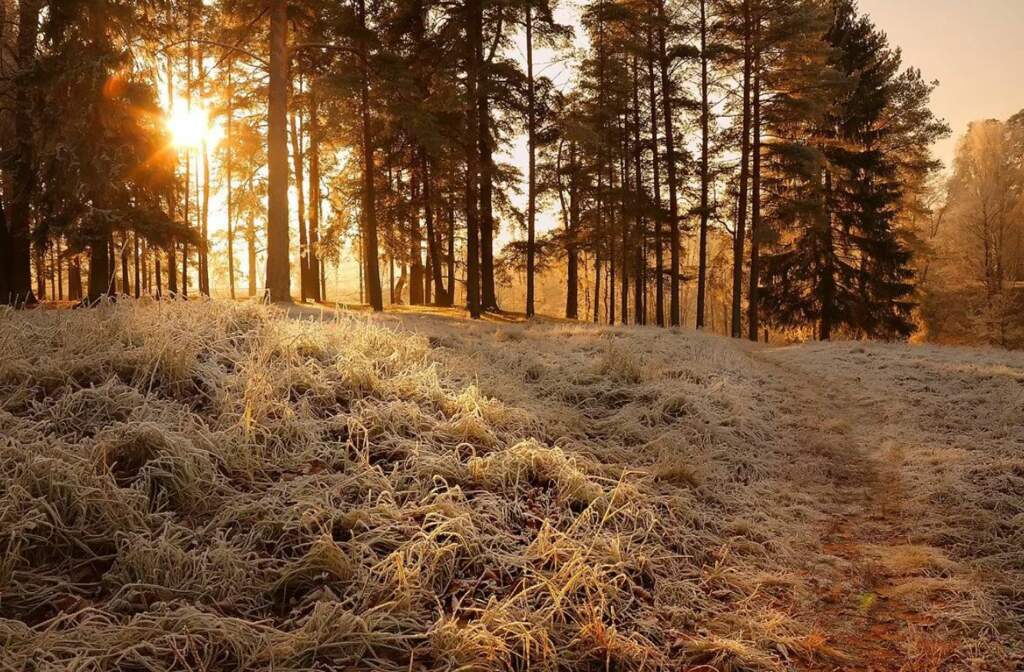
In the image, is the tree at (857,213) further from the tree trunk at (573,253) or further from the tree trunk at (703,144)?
the tree trunk at (573,253)

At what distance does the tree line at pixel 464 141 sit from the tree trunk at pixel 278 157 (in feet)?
0.18

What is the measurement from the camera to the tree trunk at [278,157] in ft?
41.7

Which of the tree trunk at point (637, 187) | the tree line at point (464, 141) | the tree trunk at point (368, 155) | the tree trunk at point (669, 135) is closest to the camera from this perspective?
the tree line at point (464, 141)

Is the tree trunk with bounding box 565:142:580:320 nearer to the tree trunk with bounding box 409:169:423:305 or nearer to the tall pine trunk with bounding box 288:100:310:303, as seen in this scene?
the tree trunk with bounding box 409:169:423:305

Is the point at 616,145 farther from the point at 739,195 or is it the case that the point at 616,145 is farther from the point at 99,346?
the point at 99,346

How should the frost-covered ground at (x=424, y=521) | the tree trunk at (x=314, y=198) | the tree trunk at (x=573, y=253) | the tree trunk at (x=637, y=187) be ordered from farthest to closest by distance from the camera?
the tree trunk at (x=573, y=253) → the tree trunk at (x=637, y=187) → the tree trunk at (x=314, y=198) → the frost-covered ground at (x=424, y=521)

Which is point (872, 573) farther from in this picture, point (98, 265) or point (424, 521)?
point (98, 265)

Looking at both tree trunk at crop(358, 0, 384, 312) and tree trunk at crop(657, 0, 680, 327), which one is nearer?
tree trunk at crop(358, 0, 384, 312)

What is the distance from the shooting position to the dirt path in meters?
2.53

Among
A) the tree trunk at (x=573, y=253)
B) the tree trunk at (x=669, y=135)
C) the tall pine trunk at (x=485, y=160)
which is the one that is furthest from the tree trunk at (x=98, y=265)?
the tree trunk at (x=669, y=135)

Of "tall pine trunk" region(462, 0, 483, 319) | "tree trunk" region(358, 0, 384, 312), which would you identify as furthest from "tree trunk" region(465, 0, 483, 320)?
"tree trunk" region(358, 0, 384, 312)

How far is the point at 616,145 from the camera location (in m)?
21.9

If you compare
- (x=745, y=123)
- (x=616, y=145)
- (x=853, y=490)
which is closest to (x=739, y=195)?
(x=745, y=123)

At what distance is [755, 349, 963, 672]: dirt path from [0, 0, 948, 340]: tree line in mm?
9731
